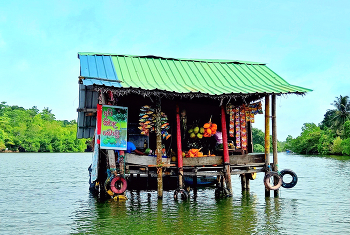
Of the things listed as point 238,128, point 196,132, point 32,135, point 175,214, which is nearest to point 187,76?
point 196,132

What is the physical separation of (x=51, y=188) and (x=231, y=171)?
34.4 ft

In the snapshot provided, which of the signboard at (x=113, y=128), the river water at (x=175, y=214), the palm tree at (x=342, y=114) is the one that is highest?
the palm tree at (x=342, y=114)

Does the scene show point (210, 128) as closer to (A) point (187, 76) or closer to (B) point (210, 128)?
(B) point (210, 128)

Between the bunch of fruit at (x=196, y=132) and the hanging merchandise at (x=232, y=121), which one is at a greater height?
the hanging merchandise at (x=232, y=121)

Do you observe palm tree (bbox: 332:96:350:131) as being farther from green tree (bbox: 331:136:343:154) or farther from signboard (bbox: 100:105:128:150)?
signboard (bbox: 100:105:128:150)

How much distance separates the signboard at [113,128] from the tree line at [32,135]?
7368cm

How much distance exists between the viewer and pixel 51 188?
21.8 m

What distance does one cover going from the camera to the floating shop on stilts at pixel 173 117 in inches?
568

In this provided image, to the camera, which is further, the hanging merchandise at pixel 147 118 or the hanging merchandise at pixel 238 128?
the hanging merchandise at pixel 238 128

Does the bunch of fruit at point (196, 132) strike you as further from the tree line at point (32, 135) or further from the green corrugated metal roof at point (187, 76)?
the tree line at point (32, 135)

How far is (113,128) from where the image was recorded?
14.4 meters

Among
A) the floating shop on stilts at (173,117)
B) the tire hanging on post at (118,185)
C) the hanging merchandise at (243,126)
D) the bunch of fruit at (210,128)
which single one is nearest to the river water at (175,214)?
the tire hanging on post at (118,185)

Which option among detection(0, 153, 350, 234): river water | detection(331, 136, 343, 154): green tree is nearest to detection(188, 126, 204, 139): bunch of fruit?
detection(0, 153, 350, 234): river water

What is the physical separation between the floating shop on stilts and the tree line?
7171 centimetres
